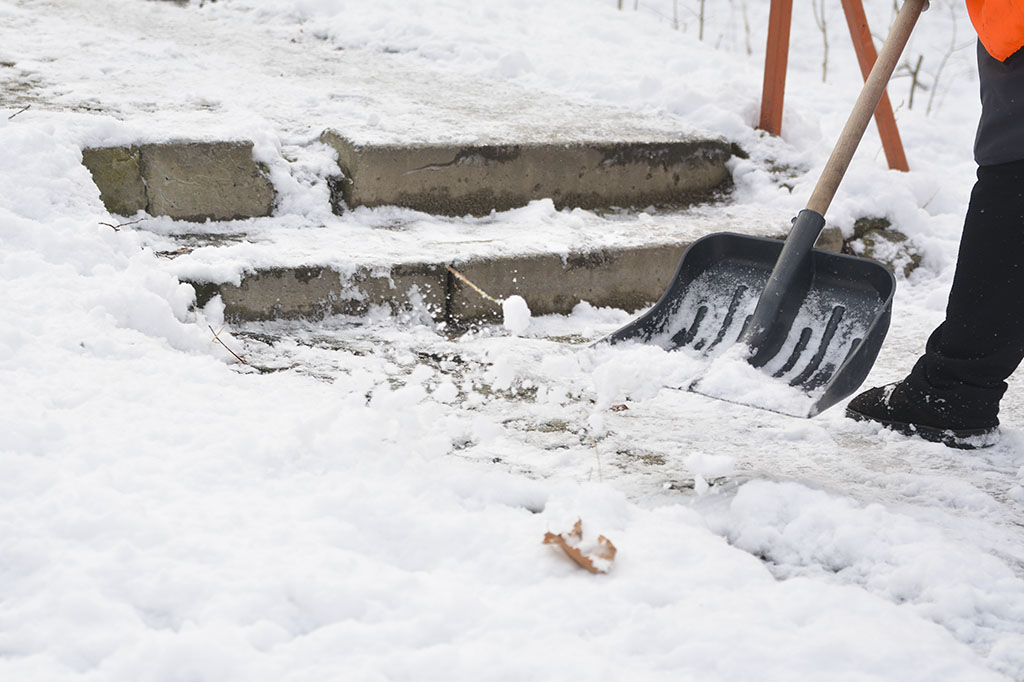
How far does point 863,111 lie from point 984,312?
0.56 metres

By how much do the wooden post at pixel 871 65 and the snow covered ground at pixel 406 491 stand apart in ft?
1.67

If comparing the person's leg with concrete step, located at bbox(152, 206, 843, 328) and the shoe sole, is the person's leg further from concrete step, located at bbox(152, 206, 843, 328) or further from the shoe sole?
concrete step, located at bbox(152, 206, 843, 328)

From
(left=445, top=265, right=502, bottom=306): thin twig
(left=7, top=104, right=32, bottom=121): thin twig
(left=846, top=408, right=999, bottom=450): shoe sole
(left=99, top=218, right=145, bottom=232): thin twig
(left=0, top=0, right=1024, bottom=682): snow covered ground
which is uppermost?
(left=7, top=104, right=32, bottom=121): thin twig

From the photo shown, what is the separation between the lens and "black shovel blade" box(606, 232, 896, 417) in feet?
5.82

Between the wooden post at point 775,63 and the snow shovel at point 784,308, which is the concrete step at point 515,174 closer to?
the wooden post at point 775,63

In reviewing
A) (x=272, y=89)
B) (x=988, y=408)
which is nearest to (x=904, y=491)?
(x=988, y=408)

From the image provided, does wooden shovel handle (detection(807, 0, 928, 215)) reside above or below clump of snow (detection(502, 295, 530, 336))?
above

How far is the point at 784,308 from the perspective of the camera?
1.99 metres

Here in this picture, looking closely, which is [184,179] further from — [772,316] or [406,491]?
[772,316]

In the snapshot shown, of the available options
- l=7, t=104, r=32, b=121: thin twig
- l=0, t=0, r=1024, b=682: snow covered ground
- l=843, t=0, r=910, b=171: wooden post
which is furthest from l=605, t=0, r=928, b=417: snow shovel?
l=7, t=104, r=32, b=121: thin twig

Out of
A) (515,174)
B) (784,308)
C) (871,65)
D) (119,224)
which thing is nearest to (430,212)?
(515,174)

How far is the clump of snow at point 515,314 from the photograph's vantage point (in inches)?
88.5

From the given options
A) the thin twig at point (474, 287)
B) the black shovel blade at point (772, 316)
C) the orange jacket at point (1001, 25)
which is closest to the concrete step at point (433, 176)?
the thin twig at point (474, 287)

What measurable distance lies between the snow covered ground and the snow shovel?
6.1 inches
